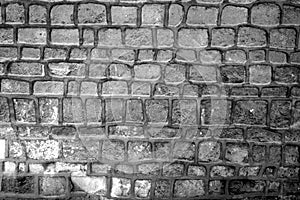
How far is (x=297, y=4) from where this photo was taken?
9.27ft

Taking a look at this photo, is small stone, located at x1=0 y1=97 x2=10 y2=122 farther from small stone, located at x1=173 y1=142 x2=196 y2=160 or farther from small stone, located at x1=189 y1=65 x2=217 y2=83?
small stone, located at x1=189 y1=65 x2=217 y2=83

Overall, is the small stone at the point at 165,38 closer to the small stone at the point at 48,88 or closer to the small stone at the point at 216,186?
the small stone at the point at 48,88

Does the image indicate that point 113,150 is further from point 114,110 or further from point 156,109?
point 156,109

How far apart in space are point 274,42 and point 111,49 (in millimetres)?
1281

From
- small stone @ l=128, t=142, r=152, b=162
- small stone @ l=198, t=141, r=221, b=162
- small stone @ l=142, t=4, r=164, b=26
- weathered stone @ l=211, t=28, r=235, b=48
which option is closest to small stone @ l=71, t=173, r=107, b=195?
small stone @ l=128, t=142, r=152, b=162

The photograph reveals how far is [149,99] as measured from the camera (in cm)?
288

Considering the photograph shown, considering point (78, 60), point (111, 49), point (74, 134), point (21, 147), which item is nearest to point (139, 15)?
point (111, 49)

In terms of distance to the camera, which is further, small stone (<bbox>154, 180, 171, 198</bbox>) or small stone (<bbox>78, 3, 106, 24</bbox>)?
small stone (<bbox>154, 180, 171, 198</bbox>)

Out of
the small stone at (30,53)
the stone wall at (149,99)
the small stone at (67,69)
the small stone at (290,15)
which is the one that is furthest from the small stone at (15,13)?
the small stone at (290,15)

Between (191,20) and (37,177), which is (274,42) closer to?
(191,20)

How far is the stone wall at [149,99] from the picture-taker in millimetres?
2828

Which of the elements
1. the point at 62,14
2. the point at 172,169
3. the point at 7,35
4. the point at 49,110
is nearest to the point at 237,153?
the point at 172,169

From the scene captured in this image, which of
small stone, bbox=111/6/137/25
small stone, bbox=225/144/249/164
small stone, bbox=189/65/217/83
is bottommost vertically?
small stone, bbox=225/144/249/164

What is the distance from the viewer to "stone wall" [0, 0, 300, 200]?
2.83 meters
